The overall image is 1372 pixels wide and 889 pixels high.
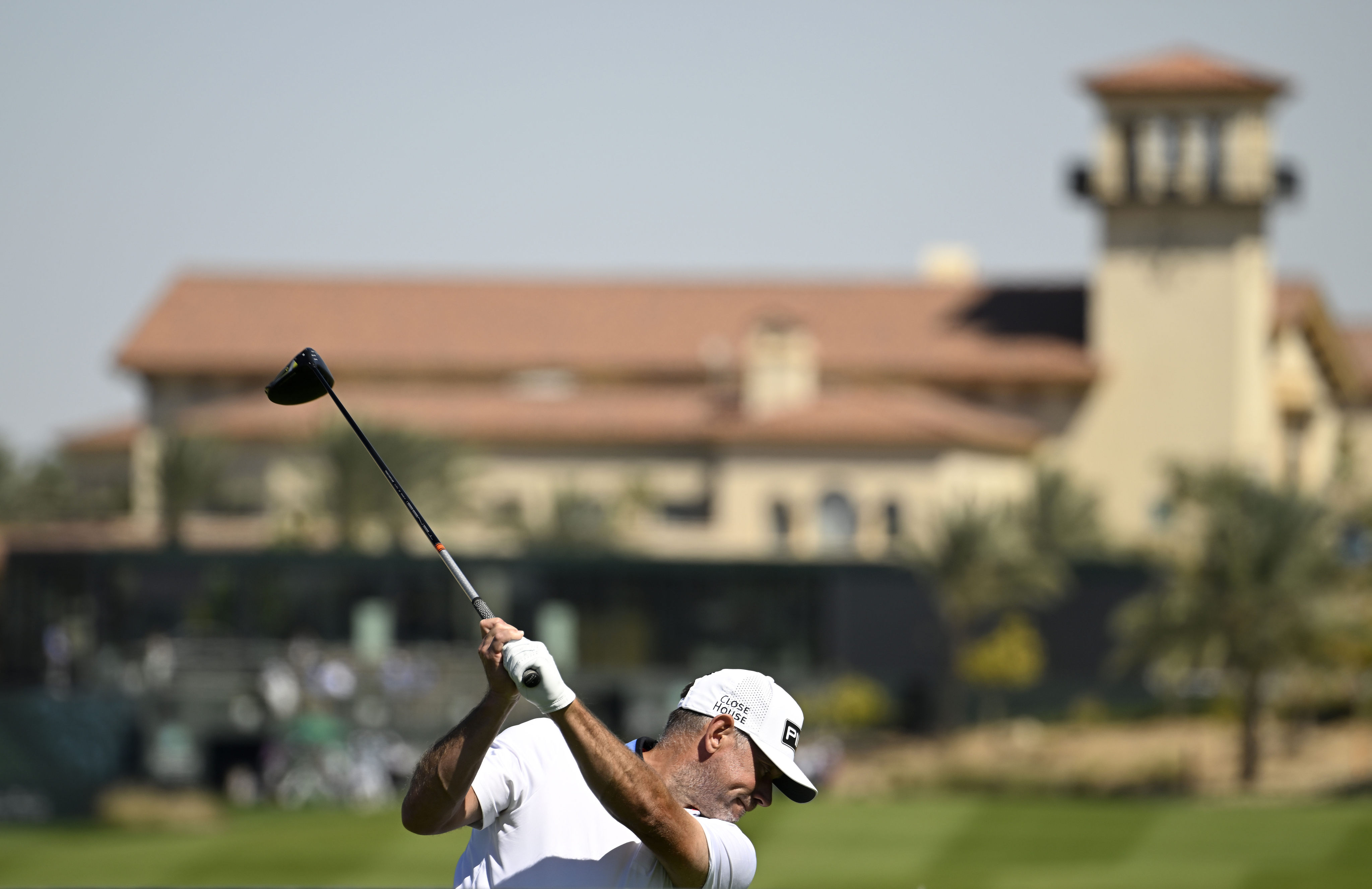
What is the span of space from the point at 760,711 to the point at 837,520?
6469cm

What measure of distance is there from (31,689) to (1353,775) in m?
24.6

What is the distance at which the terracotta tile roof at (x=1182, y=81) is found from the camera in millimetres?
74250

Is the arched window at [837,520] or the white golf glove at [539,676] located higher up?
the white golf glove at [539,676]

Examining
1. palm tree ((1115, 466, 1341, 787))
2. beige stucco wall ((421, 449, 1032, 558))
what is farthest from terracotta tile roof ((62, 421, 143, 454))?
palm tree ((1115, 466, 1341, 787))

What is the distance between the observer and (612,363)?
266ft

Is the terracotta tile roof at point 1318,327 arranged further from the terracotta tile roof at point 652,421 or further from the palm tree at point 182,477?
the palm tree at point 182,477

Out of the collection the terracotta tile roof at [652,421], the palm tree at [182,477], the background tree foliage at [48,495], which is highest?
the palm tree at [182,477]

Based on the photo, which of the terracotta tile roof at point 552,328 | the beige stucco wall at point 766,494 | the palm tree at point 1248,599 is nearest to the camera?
the palm tree at point 1248,599

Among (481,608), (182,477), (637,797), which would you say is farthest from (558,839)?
(182,477)

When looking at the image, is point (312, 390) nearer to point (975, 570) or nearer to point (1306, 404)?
point (975, 570)

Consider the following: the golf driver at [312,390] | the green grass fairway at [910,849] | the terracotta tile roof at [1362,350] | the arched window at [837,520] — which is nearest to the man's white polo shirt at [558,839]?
the golf driver at [312,390]

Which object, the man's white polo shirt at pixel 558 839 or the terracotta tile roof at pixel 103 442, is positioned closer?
the man's white polo shirt at pixel 558 839

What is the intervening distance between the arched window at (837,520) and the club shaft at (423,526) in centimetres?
6363

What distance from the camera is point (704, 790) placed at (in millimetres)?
5090
